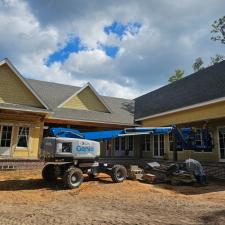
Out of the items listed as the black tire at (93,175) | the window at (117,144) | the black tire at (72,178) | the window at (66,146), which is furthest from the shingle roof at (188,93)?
the black tire at (72,178)

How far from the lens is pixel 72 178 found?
39.5 feet

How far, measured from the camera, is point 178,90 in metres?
22.5

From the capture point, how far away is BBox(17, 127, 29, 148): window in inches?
713

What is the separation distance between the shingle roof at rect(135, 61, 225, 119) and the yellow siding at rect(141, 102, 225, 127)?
47cm

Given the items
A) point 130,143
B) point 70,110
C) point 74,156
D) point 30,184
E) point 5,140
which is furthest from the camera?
point 130,143

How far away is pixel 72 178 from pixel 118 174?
8.92ft

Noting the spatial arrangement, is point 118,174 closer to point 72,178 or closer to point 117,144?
point 72,178

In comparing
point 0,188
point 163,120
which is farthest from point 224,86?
point 0,188

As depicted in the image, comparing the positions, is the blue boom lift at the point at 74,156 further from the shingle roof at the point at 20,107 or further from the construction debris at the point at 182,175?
the shingle roof at the point at 20,107

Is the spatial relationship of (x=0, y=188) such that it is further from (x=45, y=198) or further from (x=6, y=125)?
(x=6, y=125)

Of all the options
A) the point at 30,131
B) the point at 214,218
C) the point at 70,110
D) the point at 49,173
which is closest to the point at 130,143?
the point at 70,110

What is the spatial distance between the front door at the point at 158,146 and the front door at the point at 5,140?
37.9ft

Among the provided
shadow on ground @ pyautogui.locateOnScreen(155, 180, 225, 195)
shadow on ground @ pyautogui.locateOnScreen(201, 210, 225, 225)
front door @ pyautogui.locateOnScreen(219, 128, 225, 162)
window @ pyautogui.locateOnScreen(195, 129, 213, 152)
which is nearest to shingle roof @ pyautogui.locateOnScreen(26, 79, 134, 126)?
window @ pyautogui.locateOnScreen(195, 129, 213, 152)

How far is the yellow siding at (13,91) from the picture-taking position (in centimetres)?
1778
